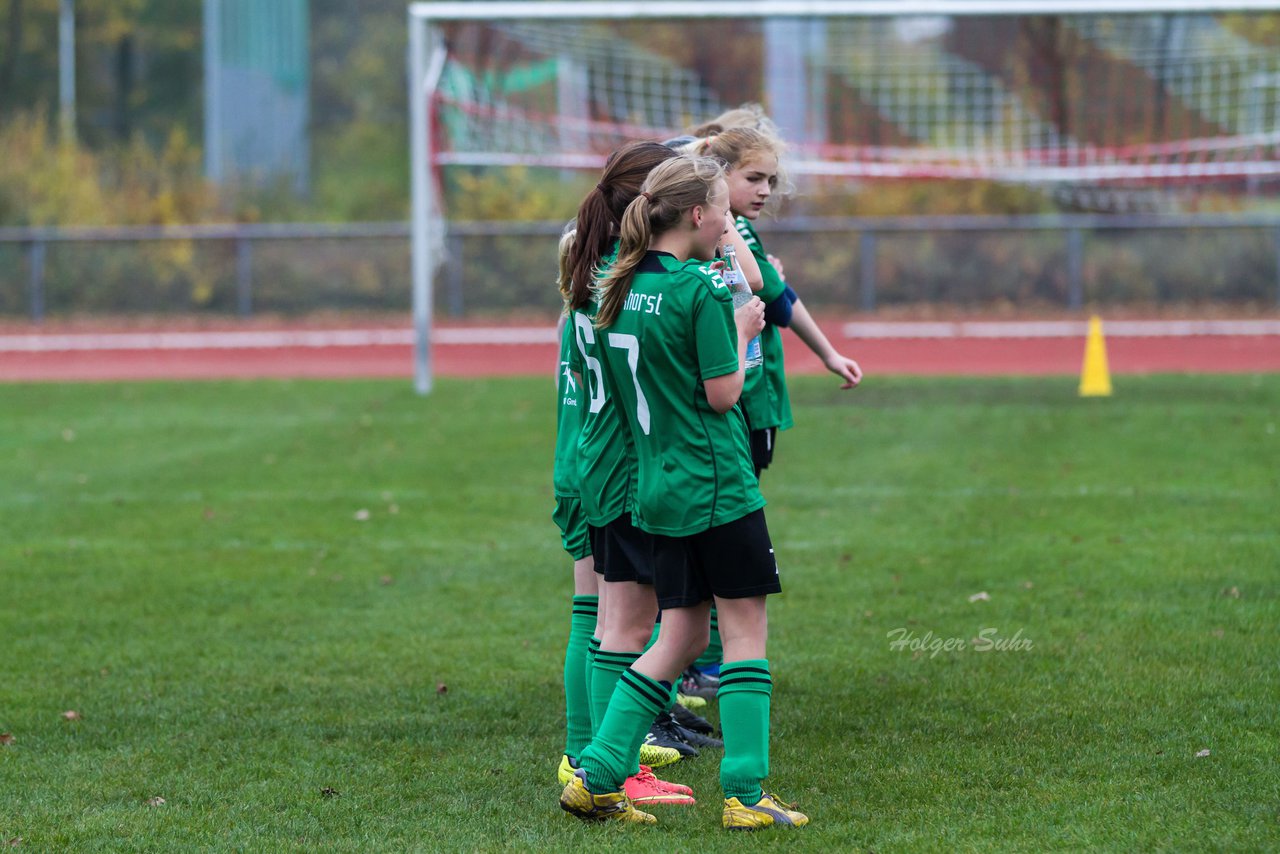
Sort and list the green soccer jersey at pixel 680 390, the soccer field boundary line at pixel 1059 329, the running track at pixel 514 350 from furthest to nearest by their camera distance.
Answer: the soccer field boundary line at pixel 1059 329 → the running track at pixel 514 350 → the green soccer jersey at pixel 680 390

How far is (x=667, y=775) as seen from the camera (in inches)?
172

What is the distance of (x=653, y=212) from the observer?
12.1 feet

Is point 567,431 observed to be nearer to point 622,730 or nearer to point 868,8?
point 622,730

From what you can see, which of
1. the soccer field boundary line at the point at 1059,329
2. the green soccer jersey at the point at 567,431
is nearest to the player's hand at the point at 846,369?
the green soccer jersey at the point at 567,431

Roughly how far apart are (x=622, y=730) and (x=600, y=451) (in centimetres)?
73

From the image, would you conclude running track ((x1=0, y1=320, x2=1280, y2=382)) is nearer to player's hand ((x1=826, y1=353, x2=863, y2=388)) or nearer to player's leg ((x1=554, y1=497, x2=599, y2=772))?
player's hand ((x1=826, y1=353, x2=863, y2=388))

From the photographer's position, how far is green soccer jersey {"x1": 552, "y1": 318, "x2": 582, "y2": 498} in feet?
13.9

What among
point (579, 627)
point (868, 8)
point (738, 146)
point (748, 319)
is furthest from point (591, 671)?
point (868, 8)

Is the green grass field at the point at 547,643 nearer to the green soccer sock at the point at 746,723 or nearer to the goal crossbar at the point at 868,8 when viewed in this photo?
the green soccer sock at the point at 746,723

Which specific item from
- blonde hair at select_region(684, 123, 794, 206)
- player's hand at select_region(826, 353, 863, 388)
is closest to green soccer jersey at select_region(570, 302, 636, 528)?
blonde hair at select_region(684, 123, 794, 206)

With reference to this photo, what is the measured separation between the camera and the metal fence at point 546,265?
23.7 metres

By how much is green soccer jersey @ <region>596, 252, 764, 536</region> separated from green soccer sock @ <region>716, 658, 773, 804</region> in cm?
42

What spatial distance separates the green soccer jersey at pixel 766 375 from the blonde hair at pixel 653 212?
1.00m

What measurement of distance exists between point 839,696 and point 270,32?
1574 inches
